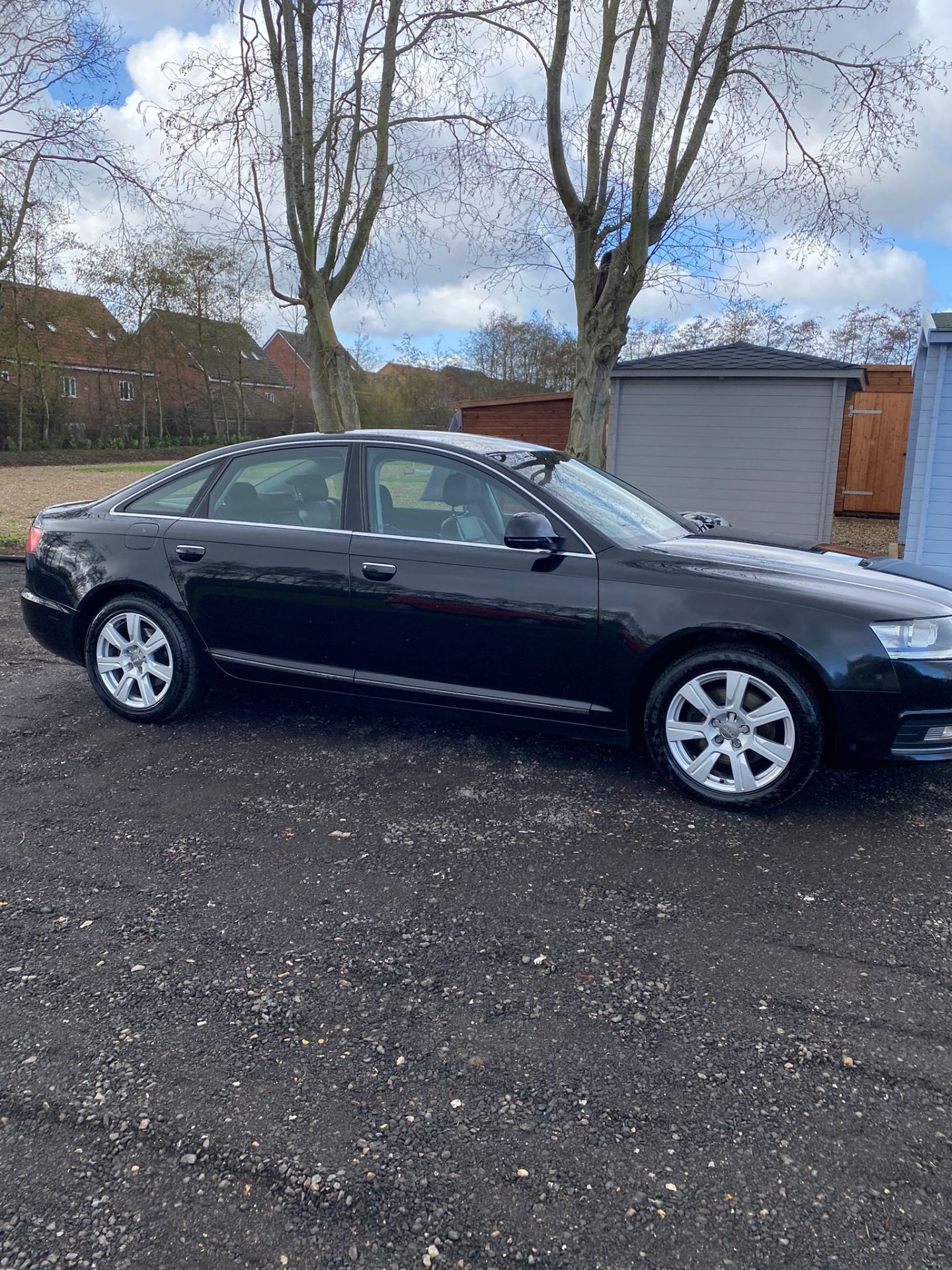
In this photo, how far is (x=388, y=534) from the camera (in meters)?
4.45

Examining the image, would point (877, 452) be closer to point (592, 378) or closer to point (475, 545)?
point (592, 378)

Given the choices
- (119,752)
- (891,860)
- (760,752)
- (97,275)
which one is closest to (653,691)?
(760,752)

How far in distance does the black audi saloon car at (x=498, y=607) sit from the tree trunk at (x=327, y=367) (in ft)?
29.3

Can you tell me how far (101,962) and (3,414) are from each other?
38.4 m

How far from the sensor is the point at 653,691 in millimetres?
3947

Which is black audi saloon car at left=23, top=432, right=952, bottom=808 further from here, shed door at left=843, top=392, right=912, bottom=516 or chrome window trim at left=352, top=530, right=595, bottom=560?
shed door at left=843, top=392, right=912, bottom=516

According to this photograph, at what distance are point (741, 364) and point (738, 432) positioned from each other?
3.22 ft

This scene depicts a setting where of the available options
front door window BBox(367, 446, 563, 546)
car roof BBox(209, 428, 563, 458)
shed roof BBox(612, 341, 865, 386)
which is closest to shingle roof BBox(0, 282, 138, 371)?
shed roof BBox(612, 341, 865, 386)

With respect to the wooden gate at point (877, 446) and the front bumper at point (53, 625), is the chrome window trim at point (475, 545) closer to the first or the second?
the front bumper at point (53, 625)

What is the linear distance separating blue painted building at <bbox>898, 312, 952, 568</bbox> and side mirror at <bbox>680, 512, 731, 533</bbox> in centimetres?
537

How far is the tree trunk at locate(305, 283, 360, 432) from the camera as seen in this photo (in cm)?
1363

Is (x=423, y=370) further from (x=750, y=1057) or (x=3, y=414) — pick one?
(x=750, y=1057)

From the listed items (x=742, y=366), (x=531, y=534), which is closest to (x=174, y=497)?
(x=531, y=534)

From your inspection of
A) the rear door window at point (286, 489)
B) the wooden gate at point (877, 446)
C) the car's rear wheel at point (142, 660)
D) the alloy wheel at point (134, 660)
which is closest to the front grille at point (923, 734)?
the rear door window at point (286, 489)
